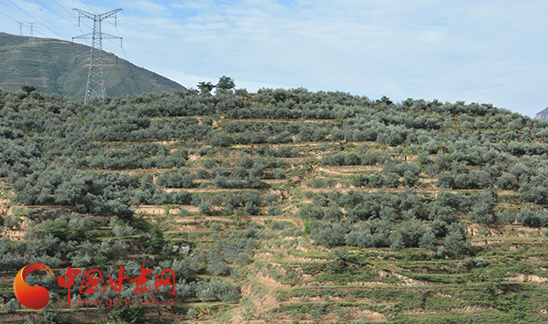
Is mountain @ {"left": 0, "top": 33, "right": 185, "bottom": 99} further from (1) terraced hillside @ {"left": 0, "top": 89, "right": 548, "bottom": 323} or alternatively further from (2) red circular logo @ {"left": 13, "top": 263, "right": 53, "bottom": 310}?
(2) red circular logo @ {"left": 13, "top": 263, "right": 53, "bottom": 310}

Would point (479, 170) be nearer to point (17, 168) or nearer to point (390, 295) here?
point (390, 295)

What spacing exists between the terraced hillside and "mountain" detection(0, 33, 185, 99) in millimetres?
67281

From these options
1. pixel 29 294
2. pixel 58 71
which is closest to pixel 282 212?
pixel 29 294

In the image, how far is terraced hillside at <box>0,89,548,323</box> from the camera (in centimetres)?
2606

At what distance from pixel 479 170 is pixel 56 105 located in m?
44.4

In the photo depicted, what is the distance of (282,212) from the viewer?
120ft

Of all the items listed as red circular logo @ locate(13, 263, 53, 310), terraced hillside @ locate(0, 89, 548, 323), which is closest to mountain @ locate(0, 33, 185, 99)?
terraced hillside @ locate(0, 89, 548, 323)

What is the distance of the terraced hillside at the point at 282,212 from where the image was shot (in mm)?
26062

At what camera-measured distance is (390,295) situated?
25953 mm

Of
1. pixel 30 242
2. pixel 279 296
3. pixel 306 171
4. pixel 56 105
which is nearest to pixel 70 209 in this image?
pixel 30 242

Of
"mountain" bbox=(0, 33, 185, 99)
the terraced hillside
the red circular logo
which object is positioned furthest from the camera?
"mountain" bbox=(0, 33, 185, 99)

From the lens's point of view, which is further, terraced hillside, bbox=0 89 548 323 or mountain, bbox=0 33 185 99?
mountain, bbox=0 33 185 99

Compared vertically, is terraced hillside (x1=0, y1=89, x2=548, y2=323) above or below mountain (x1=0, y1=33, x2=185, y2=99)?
below

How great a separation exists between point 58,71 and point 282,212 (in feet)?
344
